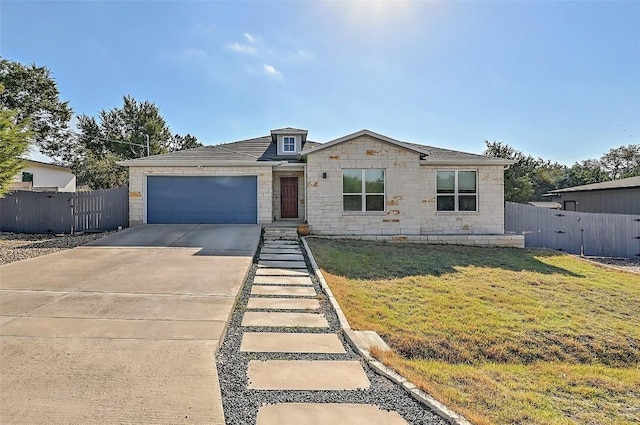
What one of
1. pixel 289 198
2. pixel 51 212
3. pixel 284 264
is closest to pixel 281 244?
pixel 284 264

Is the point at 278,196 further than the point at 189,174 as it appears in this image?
Yes

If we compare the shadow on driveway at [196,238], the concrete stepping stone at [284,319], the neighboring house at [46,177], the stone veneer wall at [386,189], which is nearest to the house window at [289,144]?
the stone veneer wall at [386,189]

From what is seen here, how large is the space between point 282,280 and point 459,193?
932 centimetres

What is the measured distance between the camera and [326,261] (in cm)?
848

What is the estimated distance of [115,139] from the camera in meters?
36.1

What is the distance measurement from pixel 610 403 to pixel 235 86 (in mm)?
15044

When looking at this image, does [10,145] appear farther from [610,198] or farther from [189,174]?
[610,198]

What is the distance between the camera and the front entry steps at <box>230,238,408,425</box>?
2.49 meters

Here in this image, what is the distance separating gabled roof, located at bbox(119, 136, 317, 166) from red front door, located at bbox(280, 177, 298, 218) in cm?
104

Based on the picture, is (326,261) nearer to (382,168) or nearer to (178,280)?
(178,280)

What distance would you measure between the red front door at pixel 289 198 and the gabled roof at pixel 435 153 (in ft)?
7.30

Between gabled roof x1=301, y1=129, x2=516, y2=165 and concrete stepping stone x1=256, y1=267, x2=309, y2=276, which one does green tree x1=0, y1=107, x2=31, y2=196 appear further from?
gabled roof x1=301, y1=129, x2=516, y2=165

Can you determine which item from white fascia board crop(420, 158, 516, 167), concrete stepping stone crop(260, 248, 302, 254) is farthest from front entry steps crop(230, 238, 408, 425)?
white fascia board crop(420, 158, 516, 167)

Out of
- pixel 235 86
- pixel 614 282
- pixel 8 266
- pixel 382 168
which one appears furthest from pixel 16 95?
Answer: pixel 614 282
